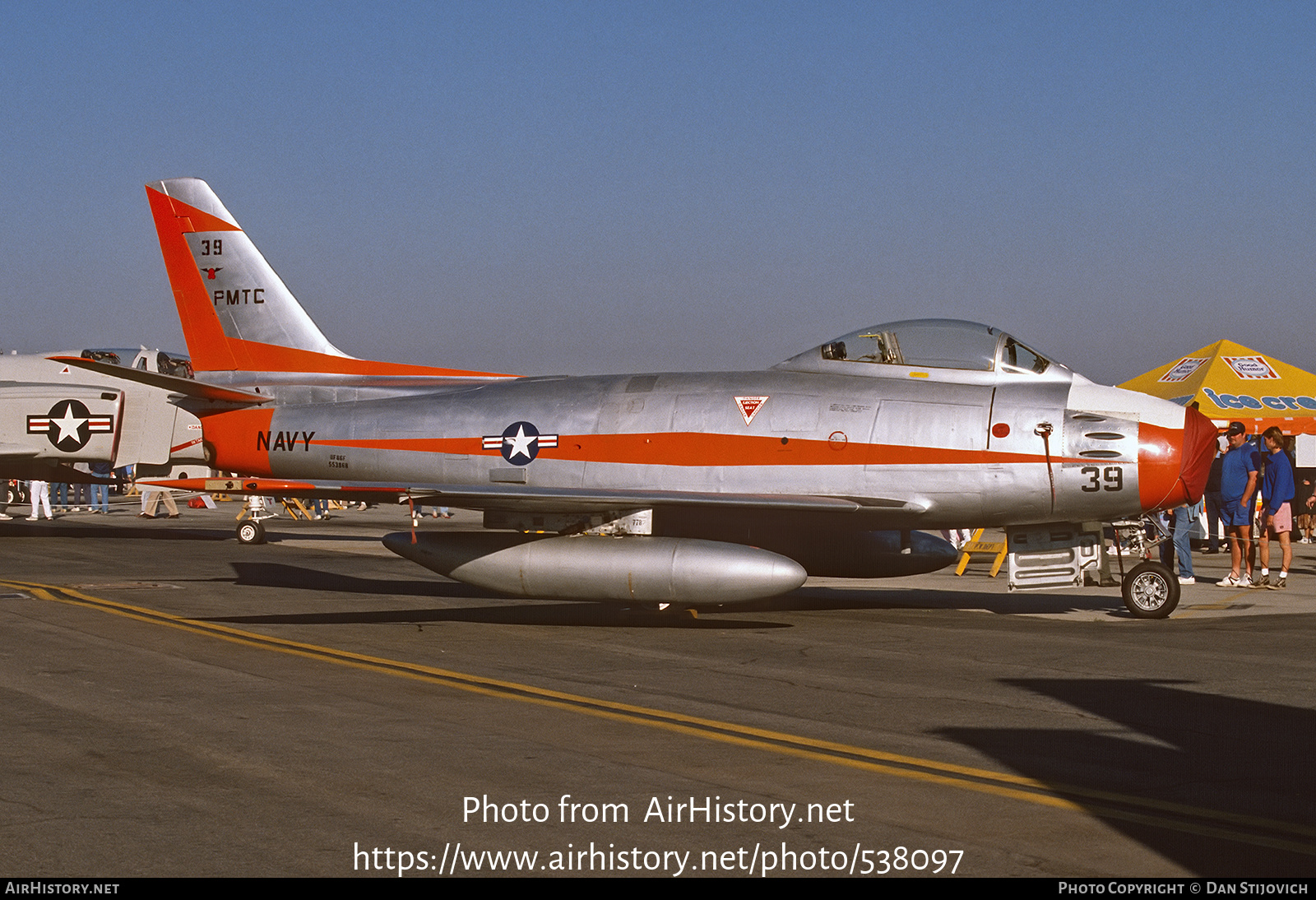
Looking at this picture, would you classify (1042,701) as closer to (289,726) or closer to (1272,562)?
(289,726)

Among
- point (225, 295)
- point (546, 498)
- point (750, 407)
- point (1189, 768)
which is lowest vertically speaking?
point (1189, 768)

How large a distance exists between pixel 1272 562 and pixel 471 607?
15276 millimetres

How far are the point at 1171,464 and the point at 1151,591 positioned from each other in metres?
1.73

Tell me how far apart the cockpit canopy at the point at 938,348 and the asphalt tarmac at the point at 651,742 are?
288cm

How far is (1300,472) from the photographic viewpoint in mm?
31812

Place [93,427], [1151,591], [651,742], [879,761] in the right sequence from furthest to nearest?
[93,427], [1151,591], [651,742], [879,761]

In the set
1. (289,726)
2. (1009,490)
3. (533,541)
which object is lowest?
(289,726)

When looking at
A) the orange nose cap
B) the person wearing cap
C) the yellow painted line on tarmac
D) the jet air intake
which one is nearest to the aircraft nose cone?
the orange nose cap

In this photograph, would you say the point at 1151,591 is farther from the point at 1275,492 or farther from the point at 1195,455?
the point at 1275,492

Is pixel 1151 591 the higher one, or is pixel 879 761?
pixel 1151 591

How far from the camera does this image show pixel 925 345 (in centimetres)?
1452

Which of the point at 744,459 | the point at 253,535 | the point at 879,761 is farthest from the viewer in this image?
the point at 253,535

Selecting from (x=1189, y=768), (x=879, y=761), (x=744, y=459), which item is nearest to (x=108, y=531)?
(x=744, y=459)

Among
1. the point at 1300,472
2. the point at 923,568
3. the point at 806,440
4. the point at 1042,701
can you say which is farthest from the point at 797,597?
the point at 1300,472
